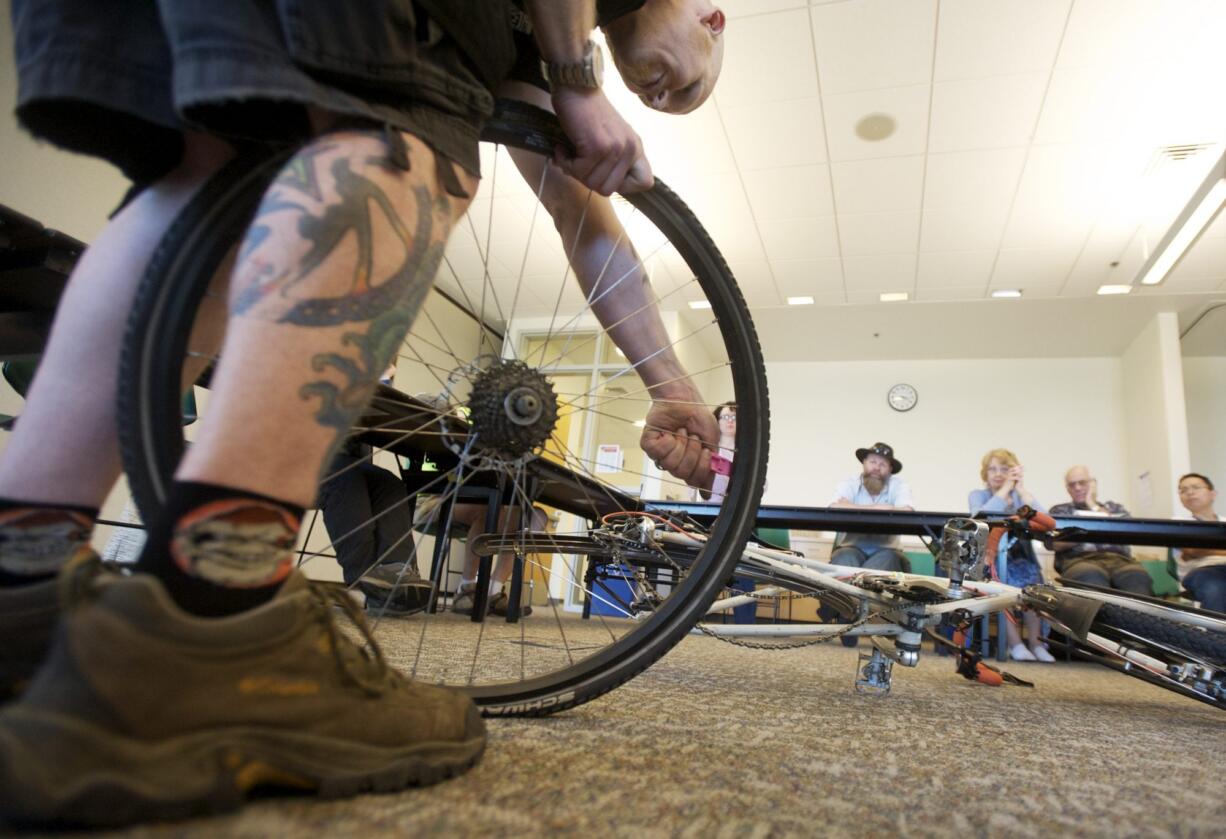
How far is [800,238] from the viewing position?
5293mm

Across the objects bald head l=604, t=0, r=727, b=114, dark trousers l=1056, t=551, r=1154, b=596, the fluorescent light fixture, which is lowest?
dark trousers l=1056, t=551, r=1154, b=596

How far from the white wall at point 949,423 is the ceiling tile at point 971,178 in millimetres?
3149

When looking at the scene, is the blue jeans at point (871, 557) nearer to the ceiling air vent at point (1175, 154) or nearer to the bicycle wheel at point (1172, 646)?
the bicycle wheel at point (1172, 646)

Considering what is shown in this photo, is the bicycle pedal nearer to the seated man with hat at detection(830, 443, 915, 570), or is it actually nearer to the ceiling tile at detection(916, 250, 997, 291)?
the seated man with hat at detection(830, 443, 915, 570)

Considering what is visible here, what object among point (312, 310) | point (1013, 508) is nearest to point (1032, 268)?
point (1013, 508)

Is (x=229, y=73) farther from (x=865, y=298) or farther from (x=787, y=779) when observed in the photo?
(x=865, y=298)

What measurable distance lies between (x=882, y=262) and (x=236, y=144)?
565cm

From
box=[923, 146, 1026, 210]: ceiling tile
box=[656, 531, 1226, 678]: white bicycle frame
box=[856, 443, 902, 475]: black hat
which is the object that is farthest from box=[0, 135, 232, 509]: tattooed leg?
box=[923, 146, 1026, 210]: ceiling tile

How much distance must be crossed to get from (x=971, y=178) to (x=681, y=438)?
4357 millimetres

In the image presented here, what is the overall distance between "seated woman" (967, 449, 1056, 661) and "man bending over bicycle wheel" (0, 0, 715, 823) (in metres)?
3.20

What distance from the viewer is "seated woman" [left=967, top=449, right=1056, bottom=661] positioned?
3.39 meters

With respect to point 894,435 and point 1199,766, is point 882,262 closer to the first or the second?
point 894,435

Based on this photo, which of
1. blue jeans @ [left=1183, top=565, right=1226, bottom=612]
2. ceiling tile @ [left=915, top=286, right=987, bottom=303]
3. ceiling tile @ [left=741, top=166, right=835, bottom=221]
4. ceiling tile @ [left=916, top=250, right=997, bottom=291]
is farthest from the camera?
ceiling tile @ [left=915, top=286, right=987, bottom=303]

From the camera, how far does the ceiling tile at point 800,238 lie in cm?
507
